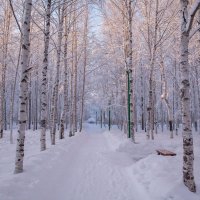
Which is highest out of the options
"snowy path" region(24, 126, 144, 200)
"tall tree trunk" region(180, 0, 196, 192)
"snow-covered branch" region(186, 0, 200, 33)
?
"snow-covered branch" region(186, 0, 200, 33)

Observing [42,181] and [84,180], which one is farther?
[84,180]

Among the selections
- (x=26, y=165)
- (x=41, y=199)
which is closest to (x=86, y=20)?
(x=26, y=165)

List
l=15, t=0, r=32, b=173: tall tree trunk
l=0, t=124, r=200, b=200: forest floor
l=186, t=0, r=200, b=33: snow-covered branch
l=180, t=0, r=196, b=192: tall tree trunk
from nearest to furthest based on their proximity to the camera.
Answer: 1. l=186, t=0, r=200, b=33: snow-covered branch
2. l=0, t=124, r=200, b=200: forest floor
3. l=180, t=0, r=196, b=192: tall tree trunk
4. l=15, t=0, r=32, b=173: tall tree trunk

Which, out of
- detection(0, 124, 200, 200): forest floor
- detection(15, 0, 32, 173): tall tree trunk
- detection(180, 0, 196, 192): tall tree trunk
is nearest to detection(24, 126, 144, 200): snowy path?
detection(0, 124, 200, 200): forest floor

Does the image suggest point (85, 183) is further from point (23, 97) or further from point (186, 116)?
point (186, 116)

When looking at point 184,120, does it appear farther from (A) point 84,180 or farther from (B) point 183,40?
(A) point 84,180

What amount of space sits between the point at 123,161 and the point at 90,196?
4.28 meters

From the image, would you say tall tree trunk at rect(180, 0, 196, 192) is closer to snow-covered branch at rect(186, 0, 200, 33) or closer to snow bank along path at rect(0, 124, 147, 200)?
snow-covered branch at rect(186, 0, 200, 33)

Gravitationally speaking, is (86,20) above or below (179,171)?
above

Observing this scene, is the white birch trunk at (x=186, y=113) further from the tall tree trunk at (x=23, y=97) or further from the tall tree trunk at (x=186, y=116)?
the tall tree trunk at (x=23, y=97)

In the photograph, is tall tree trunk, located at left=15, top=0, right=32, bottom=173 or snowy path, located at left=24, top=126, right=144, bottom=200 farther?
tall tree trunk, located at left=15, top=0, right=32, bottom=173

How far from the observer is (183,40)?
257 inches

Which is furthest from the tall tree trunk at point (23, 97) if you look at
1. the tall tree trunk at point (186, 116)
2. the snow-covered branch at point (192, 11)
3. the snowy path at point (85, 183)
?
the snow-covered branch at point (192, 11)

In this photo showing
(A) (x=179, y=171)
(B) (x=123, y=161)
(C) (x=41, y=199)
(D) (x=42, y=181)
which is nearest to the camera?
(C) (x=41, y=199)
